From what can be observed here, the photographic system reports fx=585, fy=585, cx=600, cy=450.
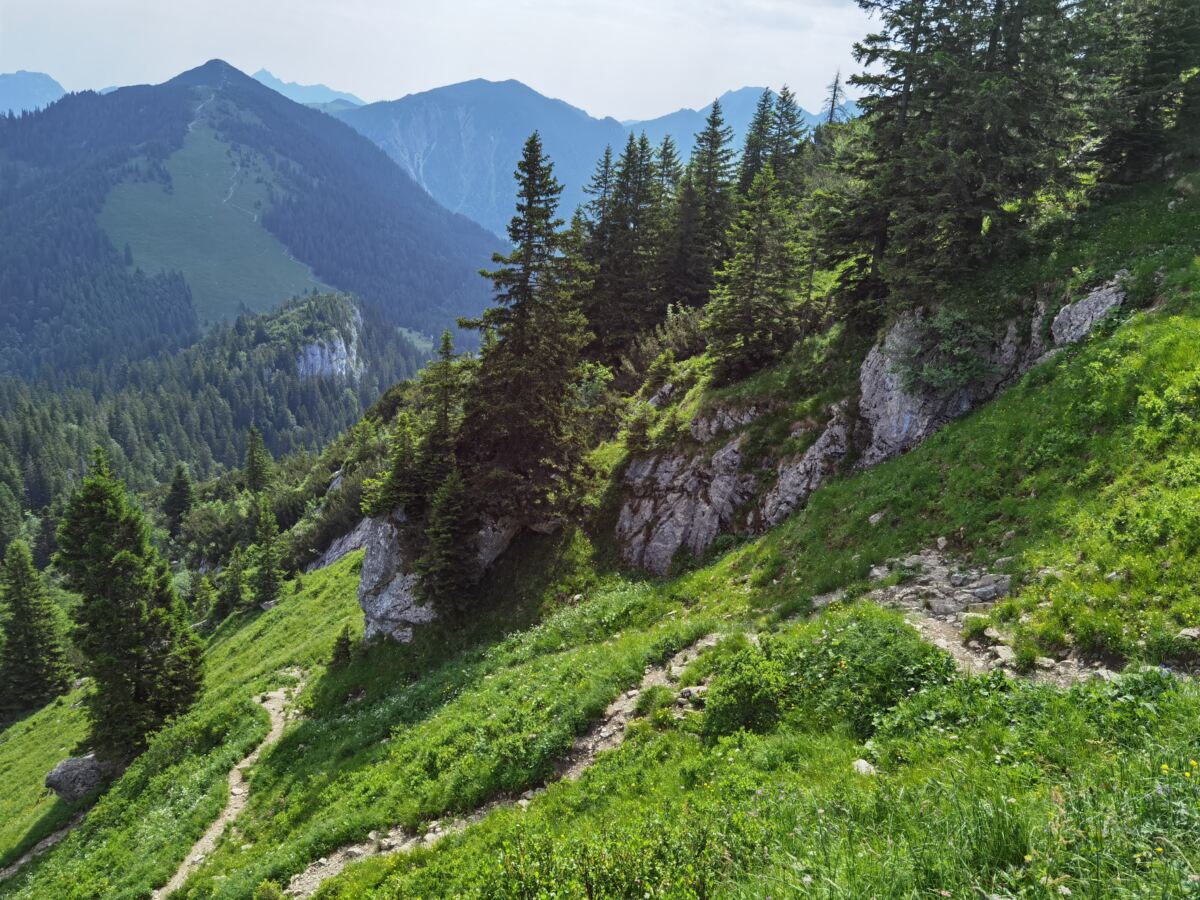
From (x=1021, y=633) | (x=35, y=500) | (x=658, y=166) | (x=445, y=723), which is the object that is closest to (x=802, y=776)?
(x=1021, y=633)

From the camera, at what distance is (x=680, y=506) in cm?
2486

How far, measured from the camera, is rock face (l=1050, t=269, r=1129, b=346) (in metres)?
16.9

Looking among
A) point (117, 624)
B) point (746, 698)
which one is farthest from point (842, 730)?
point (117, 624)

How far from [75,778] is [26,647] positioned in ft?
115

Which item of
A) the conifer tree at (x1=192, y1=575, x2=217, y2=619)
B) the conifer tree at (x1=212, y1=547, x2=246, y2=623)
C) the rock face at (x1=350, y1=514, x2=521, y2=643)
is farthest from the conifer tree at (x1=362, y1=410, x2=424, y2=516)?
the conifer tree at (x1=192, y1=575, x2=217, y2=619)

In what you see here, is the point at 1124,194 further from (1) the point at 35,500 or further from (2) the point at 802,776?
(1) the point at 35,500

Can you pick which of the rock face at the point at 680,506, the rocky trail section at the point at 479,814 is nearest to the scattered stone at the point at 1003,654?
the rocky trail section at the point at 479,814

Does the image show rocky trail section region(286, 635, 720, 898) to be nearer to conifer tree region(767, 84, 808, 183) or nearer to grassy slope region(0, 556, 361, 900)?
grassy slope region(0, 556, 361, 900)

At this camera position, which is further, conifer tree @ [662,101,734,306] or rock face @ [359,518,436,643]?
conifer tree @ [662,101,734,306]

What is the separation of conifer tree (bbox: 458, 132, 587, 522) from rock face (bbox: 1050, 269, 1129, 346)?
17.9 meters

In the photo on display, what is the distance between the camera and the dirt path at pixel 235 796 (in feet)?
52.1

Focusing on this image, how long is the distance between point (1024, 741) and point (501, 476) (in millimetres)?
20849

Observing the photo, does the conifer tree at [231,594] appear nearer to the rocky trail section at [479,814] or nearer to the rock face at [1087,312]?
the rocky trail section at [479,814]

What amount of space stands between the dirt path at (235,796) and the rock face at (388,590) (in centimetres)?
439
